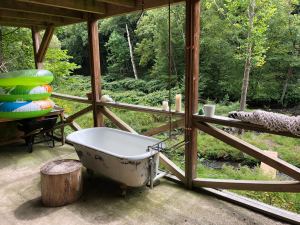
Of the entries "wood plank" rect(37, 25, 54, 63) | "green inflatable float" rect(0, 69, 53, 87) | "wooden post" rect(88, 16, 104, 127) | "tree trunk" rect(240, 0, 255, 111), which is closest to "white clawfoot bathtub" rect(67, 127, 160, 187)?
"wooden post" rect(88, 16, 104, 127)

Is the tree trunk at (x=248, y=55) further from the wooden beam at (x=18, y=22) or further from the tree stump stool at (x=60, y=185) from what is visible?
the tree stump stool at (x=60, y=185)

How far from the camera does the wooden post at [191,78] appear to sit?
8.80 feet

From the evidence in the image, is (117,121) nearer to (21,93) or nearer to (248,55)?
(21,93)

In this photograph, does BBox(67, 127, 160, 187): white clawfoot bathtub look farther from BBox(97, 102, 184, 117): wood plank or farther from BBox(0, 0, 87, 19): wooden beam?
BBox(0, 0, 87, 19): wooden beam

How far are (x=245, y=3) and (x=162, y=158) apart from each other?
17.0ft

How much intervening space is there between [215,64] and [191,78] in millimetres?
7767

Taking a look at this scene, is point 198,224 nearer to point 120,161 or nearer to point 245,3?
→ point 120,161

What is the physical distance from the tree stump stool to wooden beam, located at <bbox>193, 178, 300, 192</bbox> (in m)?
1.47

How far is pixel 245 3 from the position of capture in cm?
634

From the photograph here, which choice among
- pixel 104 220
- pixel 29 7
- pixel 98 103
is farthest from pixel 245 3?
Answer: pixel 104 220

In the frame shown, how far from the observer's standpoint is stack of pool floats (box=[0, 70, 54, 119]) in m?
3.91

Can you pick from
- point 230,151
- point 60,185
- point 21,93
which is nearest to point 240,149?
point 60,185

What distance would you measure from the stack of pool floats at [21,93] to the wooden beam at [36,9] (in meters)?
0.99

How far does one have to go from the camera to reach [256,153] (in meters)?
2.46
